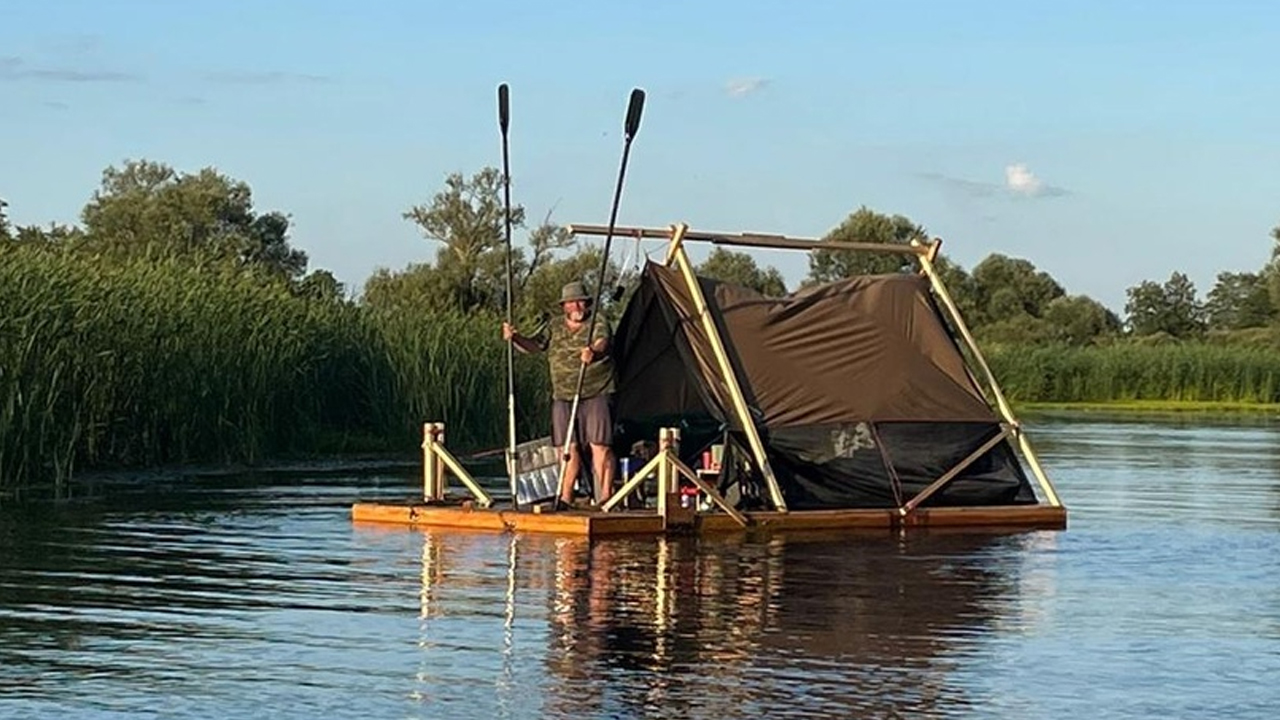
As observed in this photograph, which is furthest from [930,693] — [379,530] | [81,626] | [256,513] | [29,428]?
[29,428]

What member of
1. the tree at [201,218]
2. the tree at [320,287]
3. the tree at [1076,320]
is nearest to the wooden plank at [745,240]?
the tree at [320,287]

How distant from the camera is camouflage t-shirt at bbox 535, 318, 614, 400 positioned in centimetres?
1827

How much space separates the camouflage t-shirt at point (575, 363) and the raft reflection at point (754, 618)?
5.25ft

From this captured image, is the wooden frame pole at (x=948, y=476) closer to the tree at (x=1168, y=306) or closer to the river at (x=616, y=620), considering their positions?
the river at (x=616, y=620)

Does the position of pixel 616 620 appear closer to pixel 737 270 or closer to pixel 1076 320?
pixel 737 270

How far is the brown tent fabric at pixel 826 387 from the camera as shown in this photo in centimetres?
1902

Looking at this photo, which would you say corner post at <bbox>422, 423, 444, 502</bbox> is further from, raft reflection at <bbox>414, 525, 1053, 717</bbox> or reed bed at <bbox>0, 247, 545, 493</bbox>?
reed bed at <bbox>0, 247, 545, 493</bbox>

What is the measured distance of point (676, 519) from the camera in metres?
17.6

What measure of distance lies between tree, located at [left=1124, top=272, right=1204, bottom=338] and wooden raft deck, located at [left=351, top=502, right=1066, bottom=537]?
93.4 m

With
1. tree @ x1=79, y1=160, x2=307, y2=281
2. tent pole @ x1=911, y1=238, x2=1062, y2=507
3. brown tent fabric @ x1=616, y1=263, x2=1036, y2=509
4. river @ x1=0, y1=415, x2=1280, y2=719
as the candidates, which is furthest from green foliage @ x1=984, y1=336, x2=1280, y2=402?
river @ x1=0, y1=415, x2=1280, y2=719

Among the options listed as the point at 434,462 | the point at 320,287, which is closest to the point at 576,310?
the point at 434,462

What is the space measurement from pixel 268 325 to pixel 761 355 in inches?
393

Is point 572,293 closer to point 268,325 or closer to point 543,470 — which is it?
point 543,470

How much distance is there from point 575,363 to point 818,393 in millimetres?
2195
